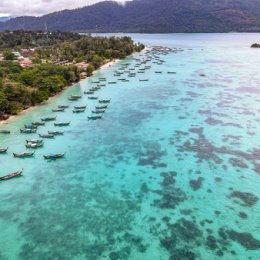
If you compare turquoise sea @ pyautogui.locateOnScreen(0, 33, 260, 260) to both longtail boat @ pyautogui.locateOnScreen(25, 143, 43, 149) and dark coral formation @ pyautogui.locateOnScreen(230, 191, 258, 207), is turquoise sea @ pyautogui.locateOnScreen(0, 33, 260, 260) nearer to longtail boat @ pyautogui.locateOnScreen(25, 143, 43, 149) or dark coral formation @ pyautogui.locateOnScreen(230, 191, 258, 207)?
dark coral formation @ pyautogui.locateOnScreen(230, 191, 258, 207)

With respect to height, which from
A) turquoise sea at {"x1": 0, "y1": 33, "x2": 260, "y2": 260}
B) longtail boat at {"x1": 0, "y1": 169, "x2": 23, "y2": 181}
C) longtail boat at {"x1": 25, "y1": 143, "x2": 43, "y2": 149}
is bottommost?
turquoise sea at {"x1": 0, "y1": 33, "x2": 260, "y2": 260}

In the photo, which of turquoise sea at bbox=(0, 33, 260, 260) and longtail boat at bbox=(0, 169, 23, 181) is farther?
longtail boat at bbox=(0, 169, 23, 181)

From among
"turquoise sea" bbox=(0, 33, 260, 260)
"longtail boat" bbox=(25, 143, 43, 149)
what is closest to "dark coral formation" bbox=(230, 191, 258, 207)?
"turquoise sea" bbox=(0, 33, 260, 260)

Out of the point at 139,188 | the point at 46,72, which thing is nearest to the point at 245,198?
the point at 139,188

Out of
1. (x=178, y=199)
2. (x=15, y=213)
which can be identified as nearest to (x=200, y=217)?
(x=178, y=199)

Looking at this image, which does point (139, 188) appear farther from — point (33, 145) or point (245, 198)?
point (33, 145)

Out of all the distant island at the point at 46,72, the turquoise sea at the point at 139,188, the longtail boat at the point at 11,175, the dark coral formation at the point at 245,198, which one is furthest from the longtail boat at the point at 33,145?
the dark coral formation at the point at 245,198

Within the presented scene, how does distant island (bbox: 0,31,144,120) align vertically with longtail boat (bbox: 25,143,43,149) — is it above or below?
above

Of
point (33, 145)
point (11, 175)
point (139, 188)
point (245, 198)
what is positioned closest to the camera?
point (245, 198)
